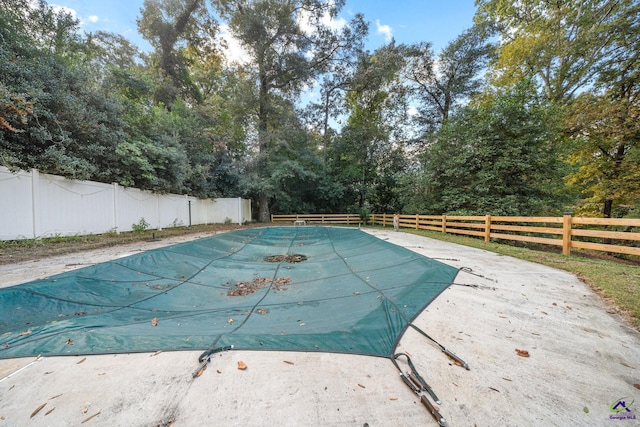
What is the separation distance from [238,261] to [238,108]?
1149 centimetres

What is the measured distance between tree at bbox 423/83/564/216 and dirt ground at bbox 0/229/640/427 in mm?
7430

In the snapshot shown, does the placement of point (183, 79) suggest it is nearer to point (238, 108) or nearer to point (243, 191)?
point (238, 108)

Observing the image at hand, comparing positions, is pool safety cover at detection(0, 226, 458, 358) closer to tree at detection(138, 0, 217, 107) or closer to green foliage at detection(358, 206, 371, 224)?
green foliage at detection(358, 206, 371, 224)

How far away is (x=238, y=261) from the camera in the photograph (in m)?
4.63

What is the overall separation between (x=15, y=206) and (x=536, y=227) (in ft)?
36.2

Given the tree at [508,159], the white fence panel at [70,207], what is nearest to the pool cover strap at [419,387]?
the white fence panel at [70,207]

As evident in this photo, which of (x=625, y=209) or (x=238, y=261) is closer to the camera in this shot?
(x=238, y=261)

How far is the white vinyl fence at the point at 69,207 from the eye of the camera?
4.53 meters

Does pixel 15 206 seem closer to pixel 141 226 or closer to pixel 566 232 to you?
pixel 141 226

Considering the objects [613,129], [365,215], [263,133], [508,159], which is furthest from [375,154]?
[613,129]

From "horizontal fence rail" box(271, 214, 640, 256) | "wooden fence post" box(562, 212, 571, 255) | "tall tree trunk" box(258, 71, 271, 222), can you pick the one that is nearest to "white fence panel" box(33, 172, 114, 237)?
"tall tree trunk" box(258, 71, 271, 222)

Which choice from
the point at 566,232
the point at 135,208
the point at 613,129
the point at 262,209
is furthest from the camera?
the point at 262,209

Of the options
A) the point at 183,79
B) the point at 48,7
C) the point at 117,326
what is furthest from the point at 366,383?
the point at 183,79

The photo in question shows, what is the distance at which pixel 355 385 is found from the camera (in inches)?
50.1
